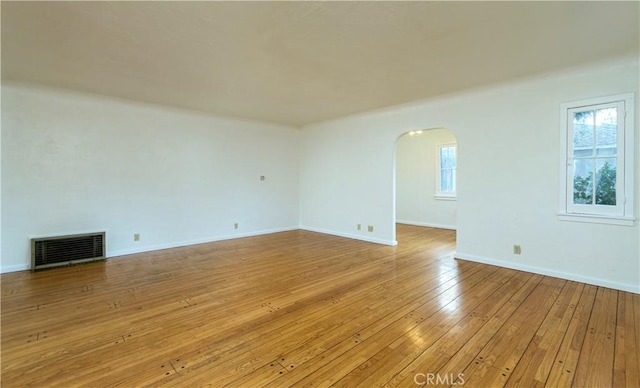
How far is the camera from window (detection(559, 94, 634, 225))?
10.1 ft

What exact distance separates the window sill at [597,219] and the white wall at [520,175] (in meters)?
0.05

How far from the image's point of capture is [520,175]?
378cm

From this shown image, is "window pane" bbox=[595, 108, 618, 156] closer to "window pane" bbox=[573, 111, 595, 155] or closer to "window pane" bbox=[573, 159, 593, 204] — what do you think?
"window pane" bbox=[573, 111, 595, 155]

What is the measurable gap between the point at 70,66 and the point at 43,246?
2.53 m

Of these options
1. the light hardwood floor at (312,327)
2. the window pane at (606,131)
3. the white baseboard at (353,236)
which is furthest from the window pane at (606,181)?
the white baseboard at (353,236)

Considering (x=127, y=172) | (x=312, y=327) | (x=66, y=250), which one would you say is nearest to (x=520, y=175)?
(x=312, y=327)

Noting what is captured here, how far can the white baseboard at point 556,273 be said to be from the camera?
307cm

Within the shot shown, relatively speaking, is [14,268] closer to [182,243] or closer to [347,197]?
[182,243]

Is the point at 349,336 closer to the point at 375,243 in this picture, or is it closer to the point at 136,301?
the point at 136,301

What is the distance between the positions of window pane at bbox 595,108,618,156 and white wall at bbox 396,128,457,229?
369cm

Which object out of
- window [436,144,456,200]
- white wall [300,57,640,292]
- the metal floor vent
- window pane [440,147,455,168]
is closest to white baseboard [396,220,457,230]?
window [436,144,456,200]

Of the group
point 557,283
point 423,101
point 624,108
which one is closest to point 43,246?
point 423,101

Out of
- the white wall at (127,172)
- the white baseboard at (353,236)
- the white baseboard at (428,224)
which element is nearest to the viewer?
the white wall at (127,172)

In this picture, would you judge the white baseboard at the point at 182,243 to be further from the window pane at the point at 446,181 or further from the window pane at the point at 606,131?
the window pane at the point at 606,131
